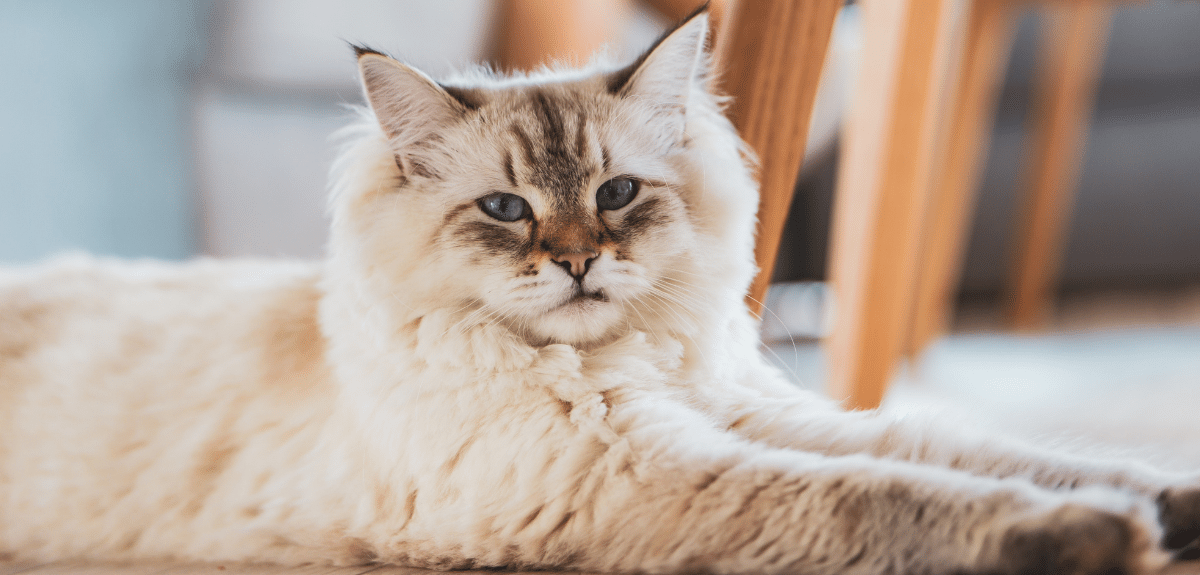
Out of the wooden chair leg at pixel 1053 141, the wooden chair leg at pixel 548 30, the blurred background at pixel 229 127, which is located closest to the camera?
the wooden chair leg at pixel 548 30

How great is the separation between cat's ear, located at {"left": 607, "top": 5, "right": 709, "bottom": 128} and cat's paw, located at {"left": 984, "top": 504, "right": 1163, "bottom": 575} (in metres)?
0.76

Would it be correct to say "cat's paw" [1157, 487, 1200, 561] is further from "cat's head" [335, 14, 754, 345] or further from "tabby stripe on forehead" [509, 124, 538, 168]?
"tabby stripe on forehead" [509, 124, 538, 168]

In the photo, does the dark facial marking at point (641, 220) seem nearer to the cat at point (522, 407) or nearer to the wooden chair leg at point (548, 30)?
the cat at point (522, 407)

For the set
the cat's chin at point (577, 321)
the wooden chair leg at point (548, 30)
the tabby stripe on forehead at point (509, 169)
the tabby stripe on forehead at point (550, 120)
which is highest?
the wooden chair leg at point (548, 30)

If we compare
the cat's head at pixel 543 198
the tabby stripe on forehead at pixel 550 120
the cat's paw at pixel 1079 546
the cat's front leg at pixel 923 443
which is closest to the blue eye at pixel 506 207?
the cat's head at pixel 543 198

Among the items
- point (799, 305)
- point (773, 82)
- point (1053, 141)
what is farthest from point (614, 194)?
point (1053, 141)

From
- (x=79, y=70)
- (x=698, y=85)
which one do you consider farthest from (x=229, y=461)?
(x=79, y=70)

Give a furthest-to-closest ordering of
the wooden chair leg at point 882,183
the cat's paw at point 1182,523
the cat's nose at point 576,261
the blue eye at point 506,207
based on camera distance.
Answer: the wooden chair leg at point 882,183 → the blue eye at point 506,207 → the cat's nose at point 576,261 → the cat's paw at point 1182,523

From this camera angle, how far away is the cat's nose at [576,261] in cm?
97

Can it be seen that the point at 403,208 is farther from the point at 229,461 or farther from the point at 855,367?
the point at 855,367

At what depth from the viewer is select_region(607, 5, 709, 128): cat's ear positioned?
111 cm

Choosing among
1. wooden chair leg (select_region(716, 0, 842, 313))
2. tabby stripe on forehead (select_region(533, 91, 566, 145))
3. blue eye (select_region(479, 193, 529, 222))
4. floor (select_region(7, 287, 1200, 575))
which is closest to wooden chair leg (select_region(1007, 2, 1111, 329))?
floor (select_region(7, 287, 1200, 575))

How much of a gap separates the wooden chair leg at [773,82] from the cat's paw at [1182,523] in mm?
602

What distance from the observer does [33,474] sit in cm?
122
